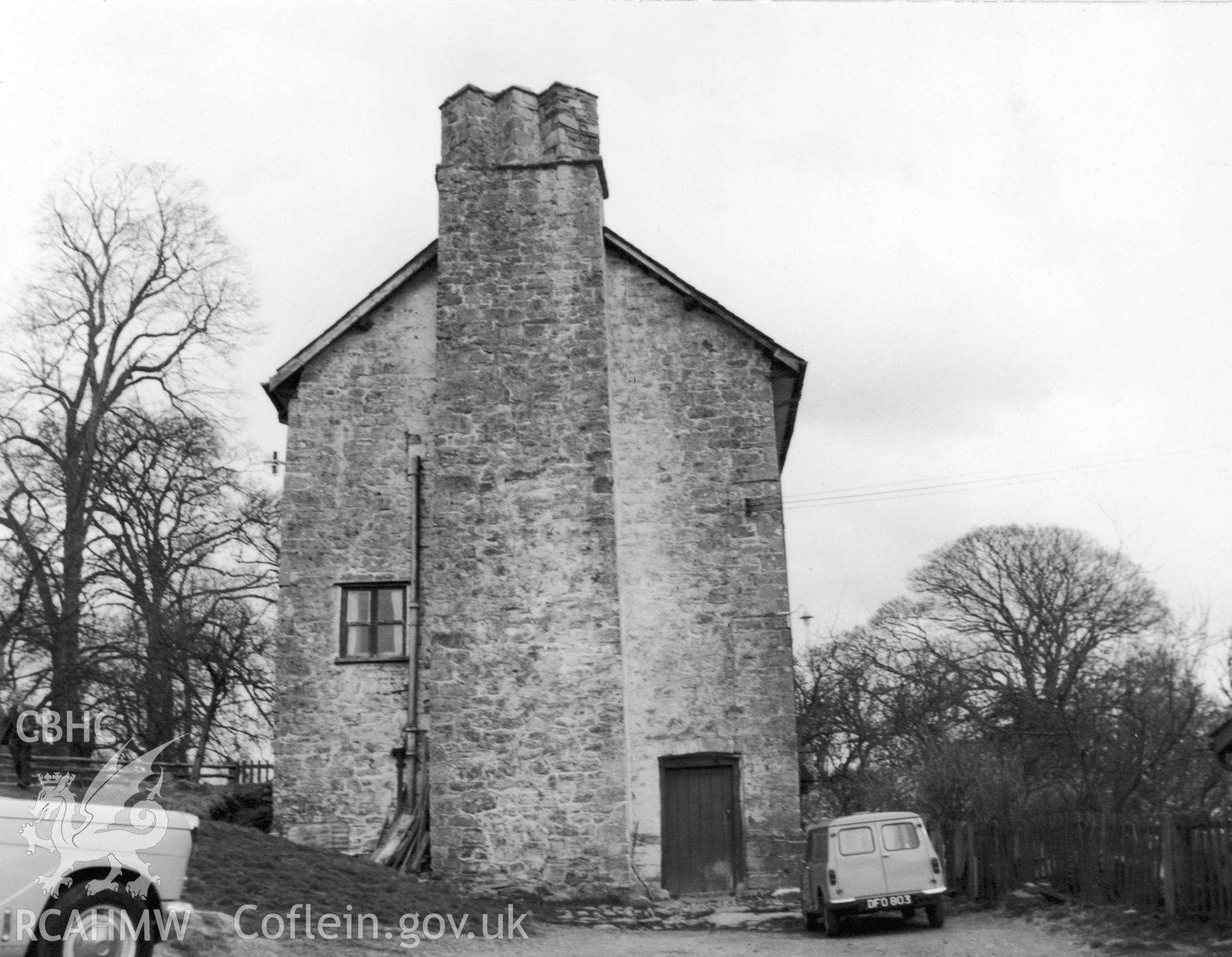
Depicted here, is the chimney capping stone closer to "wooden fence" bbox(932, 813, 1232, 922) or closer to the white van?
the white van

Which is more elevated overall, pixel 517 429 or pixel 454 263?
pixel 454 263

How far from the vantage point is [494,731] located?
17.3 meters

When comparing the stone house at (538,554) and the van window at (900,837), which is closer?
the van window at (900,837)

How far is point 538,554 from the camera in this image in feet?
58.7

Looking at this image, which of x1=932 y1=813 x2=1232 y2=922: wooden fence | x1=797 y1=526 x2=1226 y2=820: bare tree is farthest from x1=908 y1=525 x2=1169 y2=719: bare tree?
x1=932 y1=813 x2=1232 y2=922: wooden fence

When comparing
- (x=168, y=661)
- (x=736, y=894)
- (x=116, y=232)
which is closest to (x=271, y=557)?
(x=168, y=661)

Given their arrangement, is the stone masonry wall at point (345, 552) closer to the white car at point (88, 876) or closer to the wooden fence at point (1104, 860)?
the wooden fence at point (1104, 860)

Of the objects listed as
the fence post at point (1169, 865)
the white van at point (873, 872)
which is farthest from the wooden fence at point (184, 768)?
the fence post at point (1169, 865)

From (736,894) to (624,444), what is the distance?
696cm

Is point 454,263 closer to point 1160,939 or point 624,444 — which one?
point 624,444

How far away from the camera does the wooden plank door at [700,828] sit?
709 inches

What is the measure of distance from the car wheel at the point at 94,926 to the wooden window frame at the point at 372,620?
10658mm

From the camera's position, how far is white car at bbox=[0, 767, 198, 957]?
7.21 metres

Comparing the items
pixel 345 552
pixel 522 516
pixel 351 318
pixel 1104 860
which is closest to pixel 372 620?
pixel 345 552
